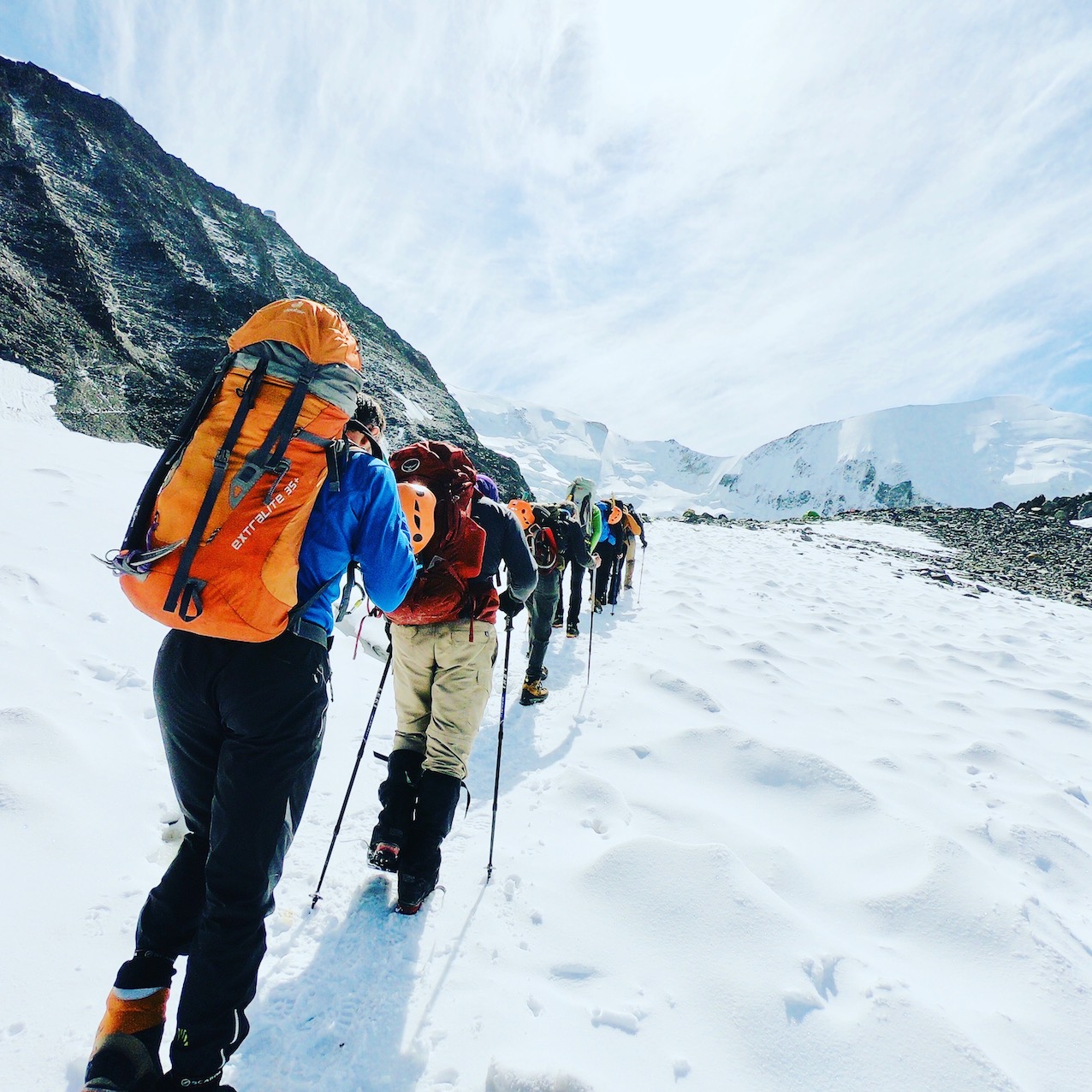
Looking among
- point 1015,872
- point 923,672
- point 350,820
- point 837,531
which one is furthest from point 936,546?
point 350,820

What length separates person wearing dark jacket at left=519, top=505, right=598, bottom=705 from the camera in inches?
239

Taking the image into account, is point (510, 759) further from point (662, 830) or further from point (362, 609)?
point (362, 609)

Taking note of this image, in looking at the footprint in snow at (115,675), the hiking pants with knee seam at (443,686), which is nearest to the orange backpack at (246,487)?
the hiking pants with knee seam at (443,686)

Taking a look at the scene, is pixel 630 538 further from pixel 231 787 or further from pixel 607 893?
pixel 231 787

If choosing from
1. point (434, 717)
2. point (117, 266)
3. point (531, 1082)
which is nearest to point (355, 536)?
point (434, 717)

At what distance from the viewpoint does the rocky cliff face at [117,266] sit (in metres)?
17.3

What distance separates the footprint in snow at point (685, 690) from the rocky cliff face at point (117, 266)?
24.1 feet

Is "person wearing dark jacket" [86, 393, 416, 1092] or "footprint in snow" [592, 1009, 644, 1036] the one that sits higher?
"person wearing dark jacket" [86, 393, 416, 1092]

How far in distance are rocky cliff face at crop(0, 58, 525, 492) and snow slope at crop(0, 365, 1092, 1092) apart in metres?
7.55

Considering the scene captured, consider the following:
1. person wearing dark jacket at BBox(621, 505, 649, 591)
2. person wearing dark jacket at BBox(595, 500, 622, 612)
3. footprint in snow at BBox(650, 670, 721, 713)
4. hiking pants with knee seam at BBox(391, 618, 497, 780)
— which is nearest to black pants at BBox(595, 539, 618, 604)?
person wearing dark jacket at BBox(595, 500, 622, 612)

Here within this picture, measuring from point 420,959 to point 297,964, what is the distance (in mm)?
546

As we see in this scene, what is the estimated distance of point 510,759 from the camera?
4.77m

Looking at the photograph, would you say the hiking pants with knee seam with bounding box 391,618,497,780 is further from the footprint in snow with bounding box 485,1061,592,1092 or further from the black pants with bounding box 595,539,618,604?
the black pants with bounding box 595,539,618,604

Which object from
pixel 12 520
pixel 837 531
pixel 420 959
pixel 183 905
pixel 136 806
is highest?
pixel 837 531
